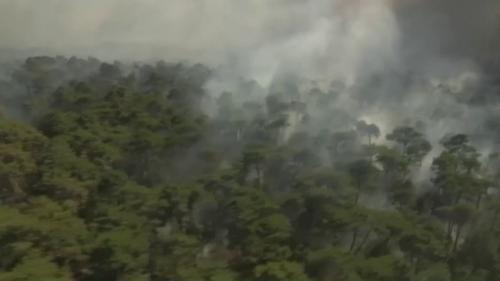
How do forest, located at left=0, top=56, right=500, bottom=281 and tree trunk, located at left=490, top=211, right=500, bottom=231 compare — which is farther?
tree trunk, located at left=490, top=211, right=500, bottom=231

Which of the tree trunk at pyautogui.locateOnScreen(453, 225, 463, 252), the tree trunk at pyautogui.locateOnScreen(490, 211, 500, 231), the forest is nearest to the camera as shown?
the forest

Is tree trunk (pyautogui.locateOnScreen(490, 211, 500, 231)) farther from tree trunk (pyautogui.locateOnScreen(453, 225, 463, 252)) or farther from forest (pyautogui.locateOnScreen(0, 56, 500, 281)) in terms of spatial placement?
tree trunk (pyautogui.locateOnScreen(453, 225, 463, 252))

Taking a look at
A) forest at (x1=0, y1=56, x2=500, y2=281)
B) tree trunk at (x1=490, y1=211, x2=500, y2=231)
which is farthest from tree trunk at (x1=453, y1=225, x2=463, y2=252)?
tree trunk at (x1=490, y1=211, x2=500, y2=231)

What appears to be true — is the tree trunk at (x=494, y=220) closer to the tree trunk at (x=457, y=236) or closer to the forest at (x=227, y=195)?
the forest at (x=227, y=195)

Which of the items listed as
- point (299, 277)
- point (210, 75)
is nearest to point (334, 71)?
point (210, 75)

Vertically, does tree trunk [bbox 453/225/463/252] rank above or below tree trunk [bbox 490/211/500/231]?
below

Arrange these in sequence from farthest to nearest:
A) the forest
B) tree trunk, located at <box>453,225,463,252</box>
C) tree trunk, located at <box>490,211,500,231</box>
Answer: tree trunk, located at <box>490,211,500,231</box>
tree trunk, located at <box>453,225,463,252</box>
the forest

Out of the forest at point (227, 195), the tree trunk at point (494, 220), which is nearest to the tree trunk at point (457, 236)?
the forest at point (227, 195)

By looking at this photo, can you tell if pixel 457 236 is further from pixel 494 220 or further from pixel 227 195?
pixel 227 195

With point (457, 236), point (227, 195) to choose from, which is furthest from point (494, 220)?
point (227, 195)

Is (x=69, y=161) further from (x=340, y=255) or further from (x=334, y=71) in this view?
(x=334, y=71)
